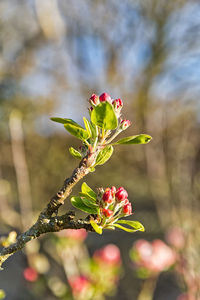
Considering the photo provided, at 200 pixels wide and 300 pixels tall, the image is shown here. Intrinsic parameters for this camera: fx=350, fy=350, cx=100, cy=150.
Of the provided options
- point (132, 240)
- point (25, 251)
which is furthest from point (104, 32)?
point (132, 240)

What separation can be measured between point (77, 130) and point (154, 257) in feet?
3.95

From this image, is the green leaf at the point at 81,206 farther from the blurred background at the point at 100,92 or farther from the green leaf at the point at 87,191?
the blurred background at the point at 100,92

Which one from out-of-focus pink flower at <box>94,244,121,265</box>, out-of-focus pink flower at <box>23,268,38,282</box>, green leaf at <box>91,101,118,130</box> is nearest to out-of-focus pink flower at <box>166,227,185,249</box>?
out-of-focus pink flower at <box>94,244,121,265</box>

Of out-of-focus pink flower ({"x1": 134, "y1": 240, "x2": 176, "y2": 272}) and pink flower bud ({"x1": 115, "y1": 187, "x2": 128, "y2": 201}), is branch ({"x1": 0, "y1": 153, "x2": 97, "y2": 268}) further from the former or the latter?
out-of-focus pink flower ({"x1": 134, "y1": 240, "x2": 176, "y2": 272})

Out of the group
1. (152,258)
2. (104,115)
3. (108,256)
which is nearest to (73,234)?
(108,256)

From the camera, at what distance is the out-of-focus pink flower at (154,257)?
142cm

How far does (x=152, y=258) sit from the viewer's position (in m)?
1.44

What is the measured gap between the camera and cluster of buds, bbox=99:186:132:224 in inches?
14.8

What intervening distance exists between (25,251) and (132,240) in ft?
9.61

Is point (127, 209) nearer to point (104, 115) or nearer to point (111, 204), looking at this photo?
point (111, 204)

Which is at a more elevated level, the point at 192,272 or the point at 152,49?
the point at 152,49

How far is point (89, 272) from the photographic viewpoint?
141 cm

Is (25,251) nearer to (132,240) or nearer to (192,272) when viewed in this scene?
(192,272)

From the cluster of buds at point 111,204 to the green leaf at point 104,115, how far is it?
3.0 inches
